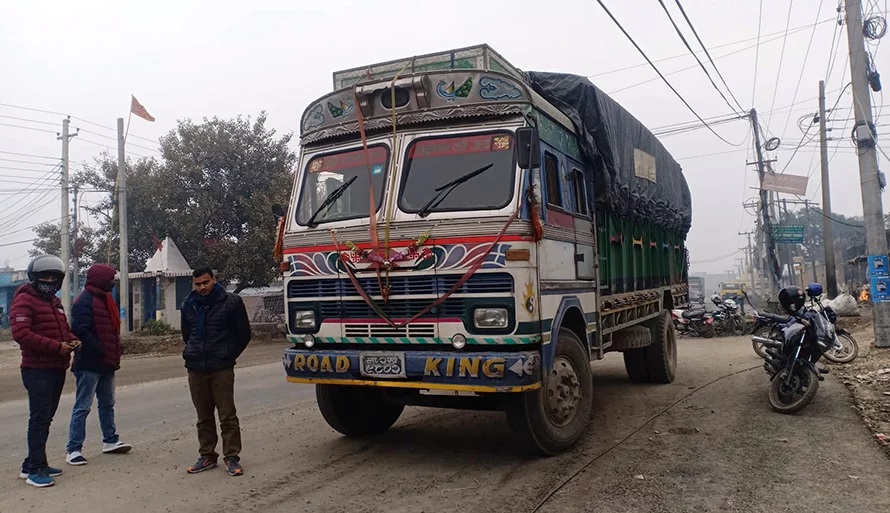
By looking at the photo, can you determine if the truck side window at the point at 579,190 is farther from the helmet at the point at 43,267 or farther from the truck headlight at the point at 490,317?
the helmet at the point at 43,267

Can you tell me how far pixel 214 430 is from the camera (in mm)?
5570

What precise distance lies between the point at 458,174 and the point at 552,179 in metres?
0.96

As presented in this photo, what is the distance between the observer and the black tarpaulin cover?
7117mm

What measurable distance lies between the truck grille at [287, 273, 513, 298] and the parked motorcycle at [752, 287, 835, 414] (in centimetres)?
411

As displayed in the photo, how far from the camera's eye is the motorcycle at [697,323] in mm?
19562

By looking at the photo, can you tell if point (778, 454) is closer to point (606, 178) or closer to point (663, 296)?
point (606, 178)

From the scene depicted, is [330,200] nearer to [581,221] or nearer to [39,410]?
[581,221]

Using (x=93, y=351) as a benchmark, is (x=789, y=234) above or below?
above

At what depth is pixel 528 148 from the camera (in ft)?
16.5

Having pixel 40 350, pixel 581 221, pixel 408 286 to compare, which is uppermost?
pixel 581 221

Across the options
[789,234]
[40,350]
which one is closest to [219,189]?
[40,350]

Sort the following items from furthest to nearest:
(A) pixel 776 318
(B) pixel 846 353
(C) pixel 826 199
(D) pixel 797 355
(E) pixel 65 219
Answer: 1. (C) pixel 826 199
2. (E) pixel 65 219
3. (B) pixel 846 353
4. (A) pixel 776 318
5. (D) pixel 797 355

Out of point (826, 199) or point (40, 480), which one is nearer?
point (40, 480)

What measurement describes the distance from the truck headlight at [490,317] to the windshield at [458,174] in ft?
2.68
